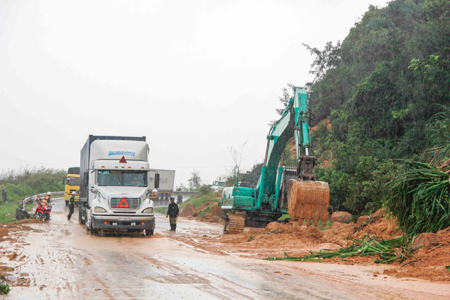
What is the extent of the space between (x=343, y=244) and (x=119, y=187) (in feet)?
30.3

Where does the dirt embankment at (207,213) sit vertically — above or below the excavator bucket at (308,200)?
below

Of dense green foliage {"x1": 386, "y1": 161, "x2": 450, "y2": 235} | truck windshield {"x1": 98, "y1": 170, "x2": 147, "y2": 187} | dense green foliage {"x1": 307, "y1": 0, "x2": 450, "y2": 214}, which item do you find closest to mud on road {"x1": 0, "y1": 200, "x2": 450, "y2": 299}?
dense green foliage {"x1": 386, "y1": 161, "x2": 450, "y2": 235}

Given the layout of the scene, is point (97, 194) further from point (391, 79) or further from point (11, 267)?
point (391, 79)

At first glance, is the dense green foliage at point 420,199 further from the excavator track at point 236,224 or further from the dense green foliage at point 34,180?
the dense green foliage at point 34,180

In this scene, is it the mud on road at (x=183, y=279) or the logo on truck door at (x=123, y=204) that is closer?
the mud on road at (x=183, y=279)

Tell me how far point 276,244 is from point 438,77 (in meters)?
14.7

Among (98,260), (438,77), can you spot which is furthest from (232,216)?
(438,77)

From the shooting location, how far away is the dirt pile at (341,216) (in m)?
24.5

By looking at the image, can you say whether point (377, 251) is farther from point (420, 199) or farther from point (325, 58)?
point (325, 58)

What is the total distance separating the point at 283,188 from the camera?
60.7ft

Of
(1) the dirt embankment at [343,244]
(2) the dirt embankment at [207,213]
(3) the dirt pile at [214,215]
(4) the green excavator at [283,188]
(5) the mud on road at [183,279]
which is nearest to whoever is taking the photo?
(5) the mud on road at [183,279]

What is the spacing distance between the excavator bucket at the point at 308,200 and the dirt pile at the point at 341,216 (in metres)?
11.4

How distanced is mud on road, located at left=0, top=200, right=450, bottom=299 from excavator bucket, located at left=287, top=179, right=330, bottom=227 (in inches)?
98.0

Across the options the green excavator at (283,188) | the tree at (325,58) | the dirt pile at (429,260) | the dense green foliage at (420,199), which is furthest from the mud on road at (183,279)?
the tree at (325,58)
